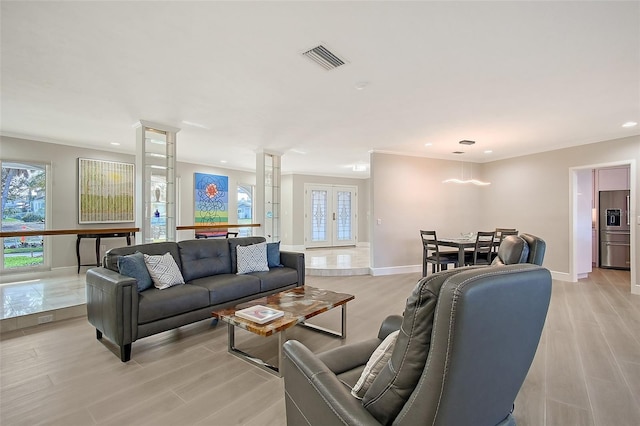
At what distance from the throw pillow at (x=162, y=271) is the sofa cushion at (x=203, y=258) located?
0.24 m

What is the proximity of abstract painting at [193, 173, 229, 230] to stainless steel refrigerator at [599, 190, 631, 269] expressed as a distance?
30.5 feet

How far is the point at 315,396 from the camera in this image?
1238 millimetres

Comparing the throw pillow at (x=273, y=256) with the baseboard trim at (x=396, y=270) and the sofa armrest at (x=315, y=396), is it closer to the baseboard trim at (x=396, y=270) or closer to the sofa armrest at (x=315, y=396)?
the baseboard trim at (x=396, y=270)

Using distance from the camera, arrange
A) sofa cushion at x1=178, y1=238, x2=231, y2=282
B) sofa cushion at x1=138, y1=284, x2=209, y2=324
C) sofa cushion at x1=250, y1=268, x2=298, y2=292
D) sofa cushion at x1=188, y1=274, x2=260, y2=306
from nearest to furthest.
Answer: sofa cushion at x1=138, y1=284, x2=209, y2=324, sofa cushion at x1=188, y1=274, x2=260, y2=306, sofa cushion at x1=178, y1=238, x2=231, y2=282, sofa cushion at x1=250, y1=268, x2=298, y2=292

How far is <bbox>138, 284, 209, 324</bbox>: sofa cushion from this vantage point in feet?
9.04

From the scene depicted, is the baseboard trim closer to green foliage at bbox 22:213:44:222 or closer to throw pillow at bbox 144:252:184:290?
throw pillow at bbox 144:252:184:290

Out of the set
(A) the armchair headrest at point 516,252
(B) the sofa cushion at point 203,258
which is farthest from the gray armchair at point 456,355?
(B) the sofa cushion at point 203,258

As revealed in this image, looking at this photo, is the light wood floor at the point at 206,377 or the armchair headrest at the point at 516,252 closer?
the light wood floor at the point at 206,377

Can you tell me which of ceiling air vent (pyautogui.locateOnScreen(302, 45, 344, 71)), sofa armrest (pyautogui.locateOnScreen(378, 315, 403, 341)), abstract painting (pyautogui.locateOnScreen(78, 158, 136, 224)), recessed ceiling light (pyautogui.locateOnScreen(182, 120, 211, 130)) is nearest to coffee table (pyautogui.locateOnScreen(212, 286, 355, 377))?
sofa armrest (pyautogui.locateOnScreen(378, 315, 403, 341))

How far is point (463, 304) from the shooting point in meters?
0.88

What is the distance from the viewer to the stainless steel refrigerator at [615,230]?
670 cm

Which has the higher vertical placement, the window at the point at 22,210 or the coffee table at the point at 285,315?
the window at the point at 22,210

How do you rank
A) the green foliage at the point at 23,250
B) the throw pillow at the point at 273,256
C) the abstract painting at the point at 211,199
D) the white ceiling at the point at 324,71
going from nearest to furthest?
the white ceiling at the point at 324,71, the throw pillow at the point at 273,256, the green foliage at the point at 23,250, the abstract painting at the point at 211,199

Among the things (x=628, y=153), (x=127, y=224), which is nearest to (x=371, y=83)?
(x=628, y=153)
